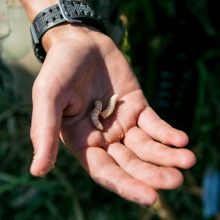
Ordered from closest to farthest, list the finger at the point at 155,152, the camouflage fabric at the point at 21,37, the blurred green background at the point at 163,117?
1. the finger at the point at 155,152
2. the camouflage fabric at the point at 21,37
3. the blurred green background at the point at 163,117

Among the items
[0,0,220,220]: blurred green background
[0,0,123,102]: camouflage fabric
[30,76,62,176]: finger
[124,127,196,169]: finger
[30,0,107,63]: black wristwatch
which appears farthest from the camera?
[0,0,220,220]: blurred green background

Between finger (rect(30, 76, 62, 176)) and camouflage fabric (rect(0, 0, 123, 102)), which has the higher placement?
finger (rect(30, 76, 62, 176))

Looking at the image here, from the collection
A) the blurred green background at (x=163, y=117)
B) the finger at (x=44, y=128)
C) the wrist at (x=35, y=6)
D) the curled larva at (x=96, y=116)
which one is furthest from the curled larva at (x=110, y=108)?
the blurred green background at (x=163, y=117)

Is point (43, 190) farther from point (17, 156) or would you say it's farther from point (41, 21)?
point (41, 21)

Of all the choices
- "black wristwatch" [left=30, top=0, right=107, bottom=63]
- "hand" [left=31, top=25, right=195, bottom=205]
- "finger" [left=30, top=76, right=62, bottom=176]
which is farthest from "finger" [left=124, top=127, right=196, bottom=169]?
"black wristwatch" [left=30, top=0, right=107, bottom=63]

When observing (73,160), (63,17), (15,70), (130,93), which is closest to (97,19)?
(63,17)

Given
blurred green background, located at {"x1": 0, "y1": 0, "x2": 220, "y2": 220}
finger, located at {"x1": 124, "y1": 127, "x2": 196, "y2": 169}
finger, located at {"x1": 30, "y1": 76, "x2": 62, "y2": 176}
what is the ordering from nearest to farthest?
1. finger, located at {"x1": 30, "y1": 76, "x2": 62, "y2": 176}
2. finger, located at {"x1": 124, "y1": 127, "x2": 196, "y2": 169}
3. blurred green background, located at {"x1": 0, "y1": 0, "x2": 220, "y2": 220}

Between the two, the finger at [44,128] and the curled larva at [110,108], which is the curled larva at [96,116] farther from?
the finger at [44,128]

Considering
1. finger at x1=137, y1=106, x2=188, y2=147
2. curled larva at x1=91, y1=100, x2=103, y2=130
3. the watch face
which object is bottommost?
finger at x1=137, y1=106, x2=188, y2=147

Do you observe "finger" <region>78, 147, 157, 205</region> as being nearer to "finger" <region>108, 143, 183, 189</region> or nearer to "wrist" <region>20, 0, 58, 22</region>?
"finger" <region>108, 143, 183, 189</region>
